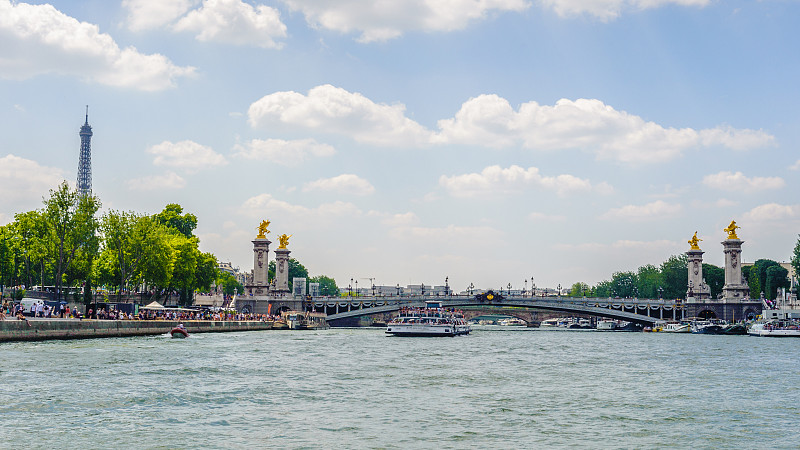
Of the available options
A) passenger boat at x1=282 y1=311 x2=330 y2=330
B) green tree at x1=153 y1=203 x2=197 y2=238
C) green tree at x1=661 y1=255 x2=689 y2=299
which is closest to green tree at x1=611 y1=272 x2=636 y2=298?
green tree at x1=661 y1=255 x2=689 y2=299

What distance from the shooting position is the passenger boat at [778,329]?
89312mm

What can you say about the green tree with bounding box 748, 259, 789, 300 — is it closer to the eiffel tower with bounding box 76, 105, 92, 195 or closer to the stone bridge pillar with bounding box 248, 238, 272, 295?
the stone bridge pillar with bounding box 248, 238, 272, 295

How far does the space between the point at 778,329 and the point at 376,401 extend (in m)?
71.8

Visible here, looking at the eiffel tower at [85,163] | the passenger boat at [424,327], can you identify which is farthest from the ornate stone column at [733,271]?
the eiffel tower at [85,163]

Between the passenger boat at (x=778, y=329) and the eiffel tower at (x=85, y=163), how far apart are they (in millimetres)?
131434

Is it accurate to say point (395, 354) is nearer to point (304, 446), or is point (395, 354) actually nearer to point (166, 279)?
point (304, 446)

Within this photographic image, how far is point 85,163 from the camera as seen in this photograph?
18662cm

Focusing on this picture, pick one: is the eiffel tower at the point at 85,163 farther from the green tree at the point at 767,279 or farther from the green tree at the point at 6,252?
the green tree at the point at 767,279

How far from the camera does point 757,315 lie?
110 metres

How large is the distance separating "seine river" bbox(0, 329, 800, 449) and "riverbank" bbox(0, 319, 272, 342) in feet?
5.19

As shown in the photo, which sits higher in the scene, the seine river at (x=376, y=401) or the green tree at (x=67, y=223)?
the green tree at (x=67, y=223)

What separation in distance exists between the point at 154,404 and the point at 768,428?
57.6ft

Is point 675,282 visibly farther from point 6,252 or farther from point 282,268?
point 6,252

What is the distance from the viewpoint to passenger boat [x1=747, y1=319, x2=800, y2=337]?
8931 centimetres
